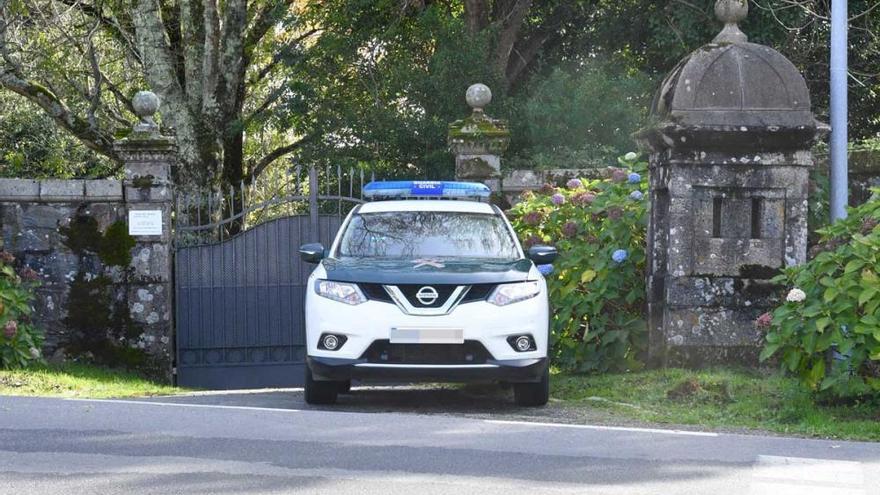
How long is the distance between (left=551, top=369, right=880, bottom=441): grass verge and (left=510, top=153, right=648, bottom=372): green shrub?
418 mm

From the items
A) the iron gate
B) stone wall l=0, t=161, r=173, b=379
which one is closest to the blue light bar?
the iron gate

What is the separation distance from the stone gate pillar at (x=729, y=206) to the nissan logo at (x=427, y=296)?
8.37 ft

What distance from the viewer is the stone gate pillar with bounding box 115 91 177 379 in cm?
1416

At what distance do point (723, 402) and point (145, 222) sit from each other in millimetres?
6911

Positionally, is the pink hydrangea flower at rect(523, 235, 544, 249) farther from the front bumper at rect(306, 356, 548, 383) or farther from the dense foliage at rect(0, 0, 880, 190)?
the dense foliage at rect(0, 0, 880, 190)

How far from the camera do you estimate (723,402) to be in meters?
10.0

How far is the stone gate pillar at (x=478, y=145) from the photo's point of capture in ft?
47.3

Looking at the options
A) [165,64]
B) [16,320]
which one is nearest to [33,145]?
[165,64]

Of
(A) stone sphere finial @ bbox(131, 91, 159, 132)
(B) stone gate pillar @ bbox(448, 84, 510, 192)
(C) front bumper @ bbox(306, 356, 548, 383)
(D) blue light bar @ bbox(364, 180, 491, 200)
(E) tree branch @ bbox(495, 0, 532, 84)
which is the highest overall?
(E) tree branch @ bbox(495, 0, 532, 84)

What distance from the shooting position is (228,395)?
1181cm

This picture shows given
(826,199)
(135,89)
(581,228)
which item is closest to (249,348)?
(581,228)

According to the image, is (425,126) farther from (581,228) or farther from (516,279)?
(516,279)

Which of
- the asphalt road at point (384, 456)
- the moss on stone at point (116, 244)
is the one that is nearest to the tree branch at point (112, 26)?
the moss on stone at point (116, 244)

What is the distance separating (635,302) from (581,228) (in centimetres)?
102
